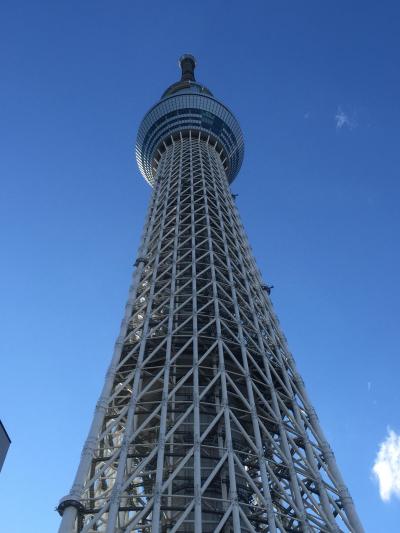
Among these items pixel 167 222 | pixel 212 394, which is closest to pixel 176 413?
pixel 212 394

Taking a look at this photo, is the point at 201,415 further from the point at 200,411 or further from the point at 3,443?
the point at 3,443

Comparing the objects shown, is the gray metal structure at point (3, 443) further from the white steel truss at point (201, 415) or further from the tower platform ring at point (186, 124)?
the tower platform ring at point (186, 124)

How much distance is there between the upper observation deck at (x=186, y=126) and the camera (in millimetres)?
68125

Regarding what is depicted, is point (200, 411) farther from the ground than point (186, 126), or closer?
closer

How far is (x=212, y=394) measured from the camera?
29781mm

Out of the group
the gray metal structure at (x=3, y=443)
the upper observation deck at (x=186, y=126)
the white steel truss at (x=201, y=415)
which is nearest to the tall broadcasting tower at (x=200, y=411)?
the white steel truss at (x=201, y=415)

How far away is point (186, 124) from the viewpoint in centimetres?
6788

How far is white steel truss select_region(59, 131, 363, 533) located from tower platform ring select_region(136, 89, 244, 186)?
945 inches

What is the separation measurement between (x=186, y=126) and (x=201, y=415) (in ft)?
150

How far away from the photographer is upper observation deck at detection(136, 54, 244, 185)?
224 feet

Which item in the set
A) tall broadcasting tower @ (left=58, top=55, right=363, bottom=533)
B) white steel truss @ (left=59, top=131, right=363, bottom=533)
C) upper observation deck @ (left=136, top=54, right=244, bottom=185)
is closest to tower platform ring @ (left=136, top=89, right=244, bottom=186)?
upper observation deck @ (left=136, top=54, right=244, bottom=185)

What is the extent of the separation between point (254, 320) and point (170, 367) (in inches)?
316

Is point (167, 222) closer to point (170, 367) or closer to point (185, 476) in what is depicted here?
point (170, 367)

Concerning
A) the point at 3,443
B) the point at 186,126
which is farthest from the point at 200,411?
the point at 186,126
